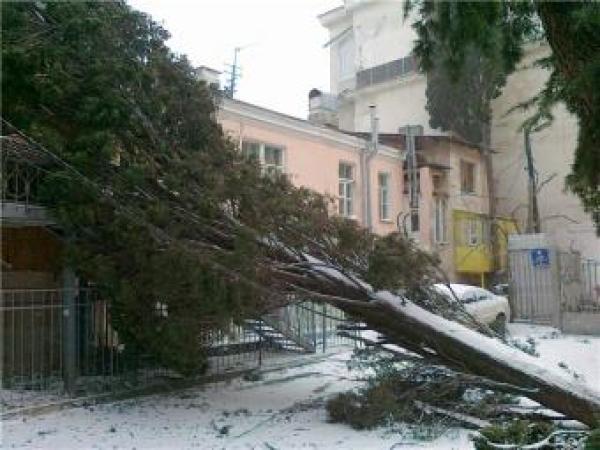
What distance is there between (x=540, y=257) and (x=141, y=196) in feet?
45.0

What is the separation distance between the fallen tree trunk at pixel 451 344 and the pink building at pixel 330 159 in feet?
28.3

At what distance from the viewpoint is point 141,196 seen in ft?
31.7

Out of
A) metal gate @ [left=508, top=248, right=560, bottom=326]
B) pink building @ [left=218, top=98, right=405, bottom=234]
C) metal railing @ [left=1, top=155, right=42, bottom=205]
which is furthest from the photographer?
metal gate @ [left=508, top=248, right=560, bottom=326]

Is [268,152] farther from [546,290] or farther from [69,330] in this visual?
[69,330]

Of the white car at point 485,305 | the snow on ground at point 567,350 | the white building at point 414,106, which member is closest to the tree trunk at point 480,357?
the snow on ground at point 567,350

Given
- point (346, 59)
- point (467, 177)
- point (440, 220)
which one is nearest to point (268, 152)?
point (440, 220)

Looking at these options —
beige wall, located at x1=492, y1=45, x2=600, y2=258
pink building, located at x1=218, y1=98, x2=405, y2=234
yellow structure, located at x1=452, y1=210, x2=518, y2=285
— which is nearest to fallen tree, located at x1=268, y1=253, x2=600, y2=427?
pink building, located at x1=218, y1=98, x2=405, y2=234

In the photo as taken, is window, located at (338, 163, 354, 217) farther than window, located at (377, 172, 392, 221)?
No

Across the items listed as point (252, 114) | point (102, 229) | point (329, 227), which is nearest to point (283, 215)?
point (329, 227)

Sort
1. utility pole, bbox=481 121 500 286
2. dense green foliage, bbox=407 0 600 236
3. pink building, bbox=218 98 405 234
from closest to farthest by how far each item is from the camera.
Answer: dense green foliage, bbox=407 0 600 236
pink building, bbox=218 98 405 234
utility pole, bbox=481 121 500 286

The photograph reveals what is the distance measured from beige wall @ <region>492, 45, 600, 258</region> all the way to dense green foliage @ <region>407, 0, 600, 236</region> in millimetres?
22769

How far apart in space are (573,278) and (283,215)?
46.7ft

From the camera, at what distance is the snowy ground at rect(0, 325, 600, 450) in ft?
26.2

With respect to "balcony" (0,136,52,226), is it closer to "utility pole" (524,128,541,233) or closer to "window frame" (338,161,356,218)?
"window frame" (338,161,356,218)
